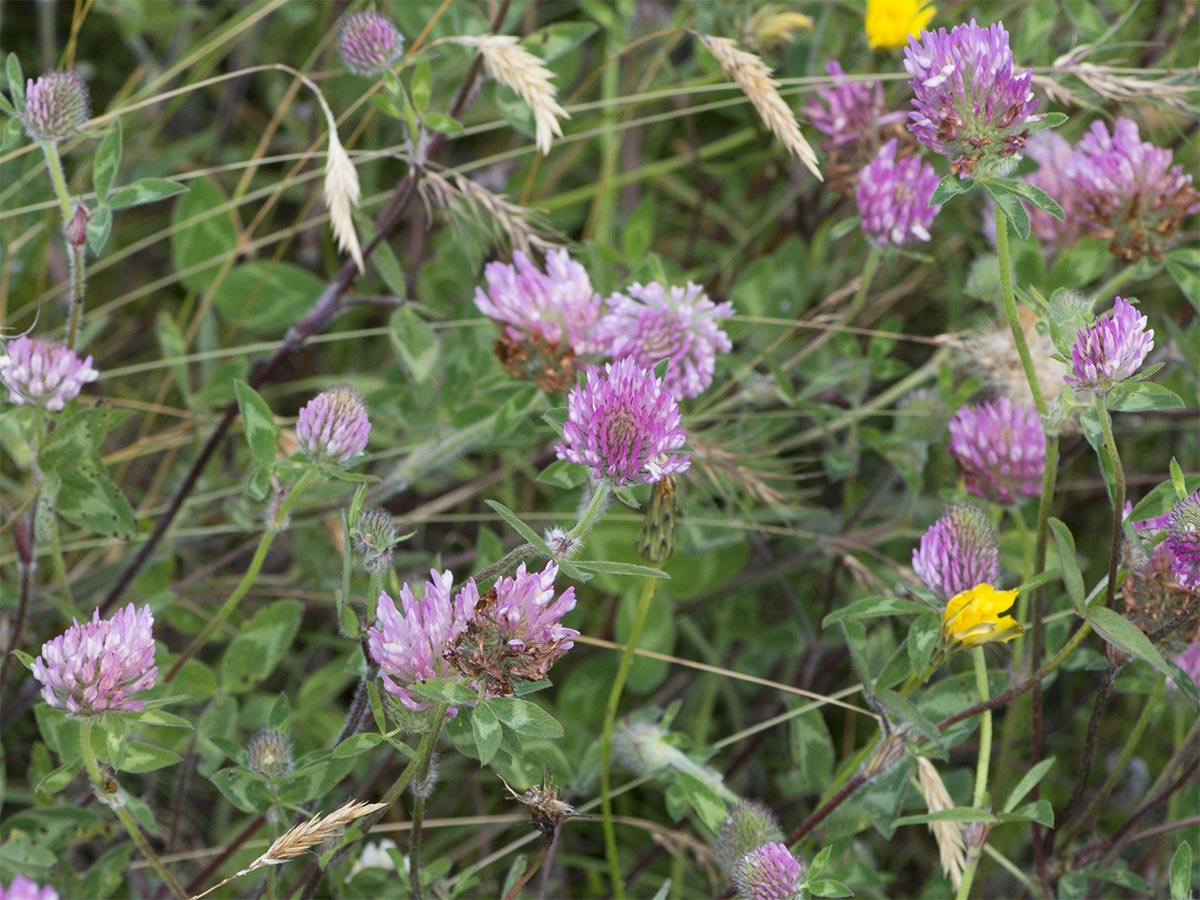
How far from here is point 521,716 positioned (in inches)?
58.3

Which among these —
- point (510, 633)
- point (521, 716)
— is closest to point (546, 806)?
point (521, 716)

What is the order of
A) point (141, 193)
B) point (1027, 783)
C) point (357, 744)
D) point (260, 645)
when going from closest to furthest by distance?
1. point (357, 744)
2. point (1027, 783)
3. point (141, 193)
4. point (260, 645)

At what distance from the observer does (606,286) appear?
2.32 metres

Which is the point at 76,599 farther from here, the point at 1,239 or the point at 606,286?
the point at 606,286

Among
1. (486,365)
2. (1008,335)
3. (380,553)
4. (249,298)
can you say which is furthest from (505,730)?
(249,298)

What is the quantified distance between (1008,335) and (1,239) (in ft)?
5.69

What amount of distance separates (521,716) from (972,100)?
2.83 ft

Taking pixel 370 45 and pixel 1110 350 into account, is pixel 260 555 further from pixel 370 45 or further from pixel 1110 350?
pixel 1110 350

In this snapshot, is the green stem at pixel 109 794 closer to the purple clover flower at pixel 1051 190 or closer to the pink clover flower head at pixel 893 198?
the pink clover flower head at pixel 893 198

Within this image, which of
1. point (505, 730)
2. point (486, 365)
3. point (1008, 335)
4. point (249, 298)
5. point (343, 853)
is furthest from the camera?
point (249, 298)

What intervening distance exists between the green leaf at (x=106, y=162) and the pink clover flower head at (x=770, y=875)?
1.21m

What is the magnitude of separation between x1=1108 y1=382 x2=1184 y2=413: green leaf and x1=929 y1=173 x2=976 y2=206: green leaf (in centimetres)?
29

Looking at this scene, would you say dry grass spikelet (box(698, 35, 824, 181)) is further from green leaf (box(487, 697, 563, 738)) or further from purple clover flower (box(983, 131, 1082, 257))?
green leaf (box(487, 697, 563, 738))

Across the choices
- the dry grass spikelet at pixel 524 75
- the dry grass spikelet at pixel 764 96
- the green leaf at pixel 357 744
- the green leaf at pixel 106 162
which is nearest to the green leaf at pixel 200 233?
the green leaf at pixel 106 162
